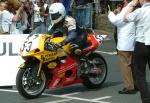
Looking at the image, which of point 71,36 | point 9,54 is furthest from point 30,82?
point 9,54

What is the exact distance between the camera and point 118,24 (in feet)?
32.9

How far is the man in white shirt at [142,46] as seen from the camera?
855 cm

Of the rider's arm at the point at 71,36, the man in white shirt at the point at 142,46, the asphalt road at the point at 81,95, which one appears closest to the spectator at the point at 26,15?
the asphalt road at the point at 81,95

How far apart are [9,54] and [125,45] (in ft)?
8.34

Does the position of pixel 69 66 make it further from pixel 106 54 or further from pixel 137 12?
pixel 106 54

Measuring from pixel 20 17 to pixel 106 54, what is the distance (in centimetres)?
331

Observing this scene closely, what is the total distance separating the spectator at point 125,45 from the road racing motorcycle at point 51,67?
761 millimetres

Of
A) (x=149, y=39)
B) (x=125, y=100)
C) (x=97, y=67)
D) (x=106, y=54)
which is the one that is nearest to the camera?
(x=149, y=39)

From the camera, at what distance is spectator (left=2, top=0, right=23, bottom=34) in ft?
45.1

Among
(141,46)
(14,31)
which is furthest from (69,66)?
(14,31)

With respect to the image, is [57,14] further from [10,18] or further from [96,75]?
[10,18]

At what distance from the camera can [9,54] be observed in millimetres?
11234

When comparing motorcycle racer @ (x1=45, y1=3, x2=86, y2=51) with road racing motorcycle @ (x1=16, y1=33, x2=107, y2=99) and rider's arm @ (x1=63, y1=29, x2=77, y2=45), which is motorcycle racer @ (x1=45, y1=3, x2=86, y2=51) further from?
road racing motorcycle @ (x1=16, y1=33, x2=107, y2=99)

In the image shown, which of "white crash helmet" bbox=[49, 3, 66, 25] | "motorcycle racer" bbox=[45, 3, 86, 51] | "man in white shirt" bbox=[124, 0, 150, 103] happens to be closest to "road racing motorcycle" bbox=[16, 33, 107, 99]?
"motorcycle racer" bbox=[45, 3, 86, 51]
